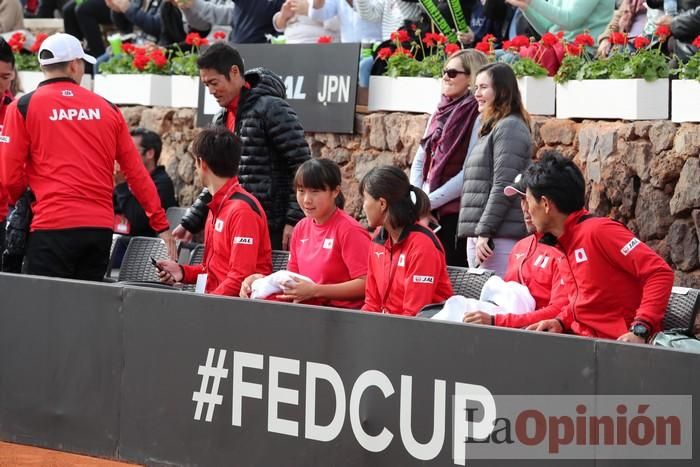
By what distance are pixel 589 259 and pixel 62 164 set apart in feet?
9.65

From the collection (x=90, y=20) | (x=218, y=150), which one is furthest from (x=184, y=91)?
(x=218, y=150)

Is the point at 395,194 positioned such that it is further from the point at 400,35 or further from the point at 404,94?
the point at 400,35

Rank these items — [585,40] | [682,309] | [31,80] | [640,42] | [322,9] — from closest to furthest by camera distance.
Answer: [682,309], [640,42], [585,40], [322,9], [31,80]

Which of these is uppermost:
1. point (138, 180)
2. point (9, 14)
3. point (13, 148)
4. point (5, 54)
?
point (9, 14)

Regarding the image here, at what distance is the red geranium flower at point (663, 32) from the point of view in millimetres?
8359

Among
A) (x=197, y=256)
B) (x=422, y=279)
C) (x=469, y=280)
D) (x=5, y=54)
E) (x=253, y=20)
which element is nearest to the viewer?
(x=422, y=279)

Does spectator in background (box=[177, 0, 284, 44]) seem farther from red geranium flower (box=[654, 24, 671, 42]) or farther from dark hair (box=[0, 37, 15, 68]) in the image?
red geranium flower (box=[654, 24, 671, 42])

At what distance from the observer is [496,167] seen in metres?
7.02

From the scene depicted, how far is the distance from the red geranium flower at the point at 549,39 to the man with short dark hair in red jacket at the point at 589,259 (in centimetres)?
343

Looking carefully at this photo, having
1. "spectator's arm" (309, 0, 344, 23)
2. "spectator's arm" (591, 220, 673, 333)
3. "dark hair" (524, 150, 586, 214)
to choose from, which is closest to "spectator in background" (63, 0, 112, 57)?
"spectator's arm" (309, 0, 344, 23)

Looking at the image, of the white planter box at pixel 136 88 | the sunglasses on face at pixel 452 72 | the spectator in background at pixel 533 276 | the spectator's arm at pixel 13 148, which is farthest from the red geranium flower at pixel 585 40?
the white planter box at pixel 136 88

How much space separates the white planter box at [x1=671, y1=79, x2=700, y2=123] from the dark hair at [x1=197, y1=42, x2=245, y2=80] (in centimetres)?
278

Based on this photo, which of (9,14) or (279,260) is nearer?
(279,260)

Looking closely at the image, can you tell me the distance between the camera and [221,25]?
42.0ft
